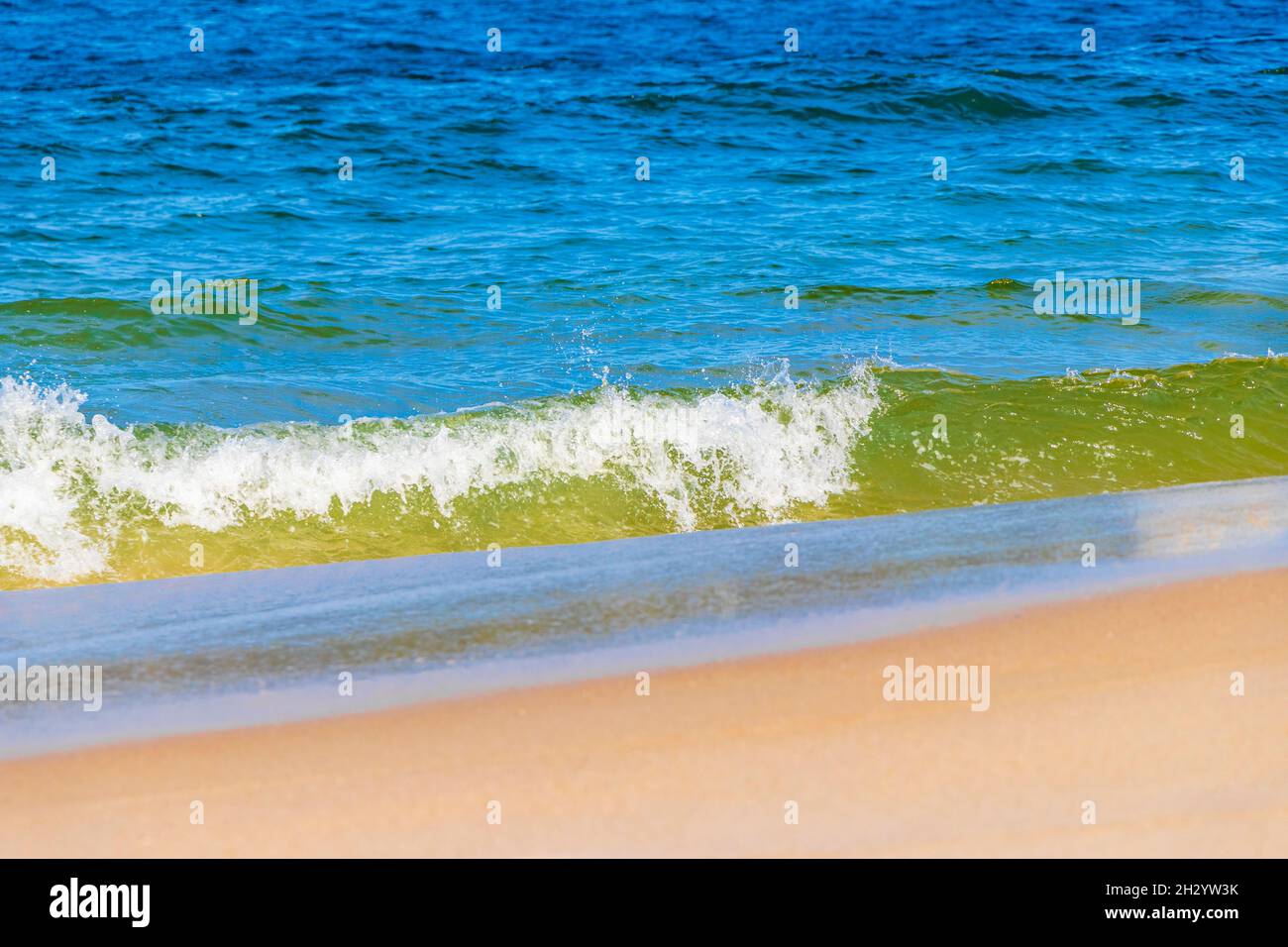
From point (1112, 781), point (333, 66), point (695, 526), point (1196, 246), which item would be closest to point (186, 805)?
point (1112, 781)

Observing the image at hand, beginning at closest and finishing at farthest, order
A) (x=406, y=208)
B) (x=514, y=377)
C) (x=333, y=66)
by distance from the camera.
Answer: (x=514, y=377), (x=406, y=208), (x=333, y=66)

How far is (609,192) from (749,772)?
9.39 meters

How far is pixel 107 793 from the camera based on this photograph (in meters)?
3.17

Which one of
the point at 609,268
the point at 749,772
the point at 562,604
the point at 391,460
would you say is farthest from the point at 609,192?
the point at 749,772

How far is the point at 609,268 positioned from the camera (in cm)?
1001

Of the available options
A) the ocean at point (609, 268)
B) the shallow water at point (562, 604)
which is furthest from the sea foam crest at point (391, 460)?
the shallow water at point (562, 604)

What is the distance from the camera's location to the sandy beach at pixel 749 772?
296 centimetres

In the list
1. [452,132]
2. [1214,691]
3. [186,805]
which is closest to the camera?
[186,805]

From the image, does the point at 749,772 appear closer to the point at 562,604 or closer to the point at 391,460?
the point at 562,604

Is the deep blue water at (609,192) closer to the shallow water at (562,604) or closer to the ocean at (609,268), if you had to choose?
the ocean at (609,268)

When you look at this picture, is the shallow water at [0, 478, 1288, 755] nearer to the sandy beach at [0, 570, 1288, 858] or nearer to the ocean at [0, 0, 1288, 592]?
the sandy beach at [0, 570, 1288, 858]

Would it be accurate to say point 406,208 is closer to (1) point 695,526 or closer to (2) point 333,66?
(2) point 333,66

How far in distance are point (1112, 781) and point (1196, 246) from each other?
9546 mm

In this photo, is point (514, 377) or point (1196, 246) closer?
point (514, 377)
